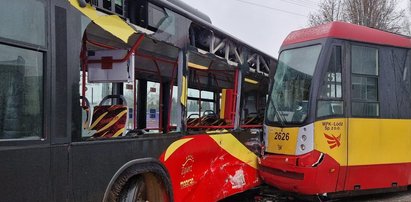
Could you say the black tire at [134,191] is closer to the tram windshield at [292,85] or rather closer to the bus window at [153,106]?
the bus window at [153,106]

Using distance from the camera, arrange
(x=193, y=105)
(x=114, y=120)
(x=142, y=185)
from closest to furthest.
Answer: (x=114, y=120) → (x=142, y=185) → (x=193, y=105)

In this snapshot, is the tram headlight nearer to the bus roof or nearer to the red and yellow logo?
the red and yellow logo

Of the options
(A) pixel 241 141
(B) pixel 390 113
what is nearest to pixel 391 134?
(B) pixel 390 113

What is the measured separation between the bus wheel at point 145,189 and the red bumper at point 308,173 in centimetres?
227

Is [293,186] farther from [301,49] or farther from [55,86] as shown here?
[55,86]

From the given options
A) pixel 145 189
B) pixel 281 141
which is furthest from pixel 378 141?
pixel 145 189

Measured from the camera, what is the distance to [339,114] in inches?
256

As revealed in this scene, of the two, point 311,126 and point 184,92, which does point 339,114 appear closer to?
point 311,126

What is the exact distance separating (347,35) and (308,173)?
2.15m

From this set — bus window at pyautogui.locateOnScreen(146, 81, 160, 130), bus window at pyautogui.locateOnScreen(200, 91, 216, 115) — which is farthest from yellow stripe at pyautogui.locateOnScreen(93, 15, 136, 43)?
bus window at pyautogui.locateOnScreen(200, 91, 216, 115)

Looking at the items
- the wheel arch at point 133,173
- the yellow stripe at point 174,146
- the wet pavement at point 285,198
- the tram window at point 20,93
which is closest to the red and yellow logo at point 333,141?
the wet pavement at point 285,198

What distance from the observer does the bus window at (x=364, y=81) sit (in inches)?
264

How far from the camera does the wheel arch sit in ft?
13.4

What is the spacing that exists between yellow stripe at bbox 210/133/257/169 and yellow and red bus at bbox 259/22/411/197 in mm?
218
